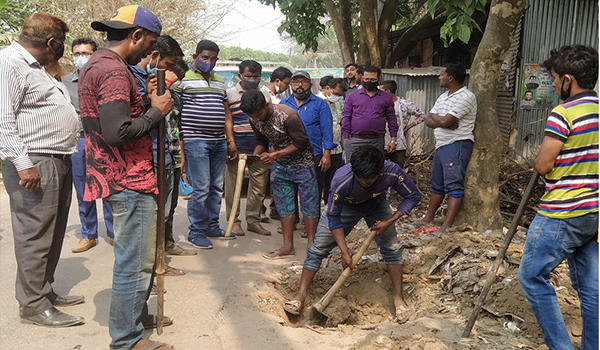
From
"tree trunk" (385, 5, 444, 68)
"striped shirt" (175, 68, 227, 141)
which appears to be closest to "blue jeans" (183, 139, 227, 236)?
"striped shirt" (175, 68, 227, 141)

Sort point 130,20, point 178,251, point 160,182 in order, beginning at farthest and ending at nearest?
point 178,251 → point 160,182 → point 130,20

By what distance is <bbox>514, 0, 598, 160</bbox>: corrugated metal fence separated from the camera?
7418 millimetres

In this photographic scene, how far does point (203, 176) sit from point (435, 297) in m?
2.61

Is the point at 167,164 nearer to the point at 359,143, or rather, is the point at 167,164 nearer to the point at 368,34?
the point at 359,143

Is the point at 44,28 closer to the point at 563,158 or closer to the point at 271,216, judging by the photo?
the point at 563,158

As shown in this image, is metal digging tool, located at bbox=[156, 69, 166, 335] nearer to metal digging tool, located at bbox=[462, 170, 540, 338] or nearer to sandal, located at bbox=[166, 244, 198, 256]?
sandal, located at bbox=[166, 244, 198, 256]

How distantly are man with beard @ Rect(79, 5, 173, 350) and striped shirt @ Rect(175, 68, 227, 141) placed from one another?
217cm

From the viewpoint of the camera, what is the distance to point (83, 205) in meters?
5.23

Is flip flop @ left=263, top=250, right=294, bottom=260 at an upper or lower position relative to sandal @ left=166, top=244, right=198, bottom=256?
lower

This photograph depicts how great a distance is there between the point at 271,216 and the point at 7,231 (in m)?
3.25

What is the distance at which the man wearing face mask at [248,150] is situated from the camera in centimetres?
591

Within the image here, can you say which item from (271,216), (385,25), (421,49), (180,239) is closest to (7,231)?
(180,239)

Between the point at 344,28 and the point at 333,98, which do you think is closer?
the point at 333,98

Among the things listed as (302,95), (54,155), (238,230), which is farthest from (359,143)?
(54,155)
